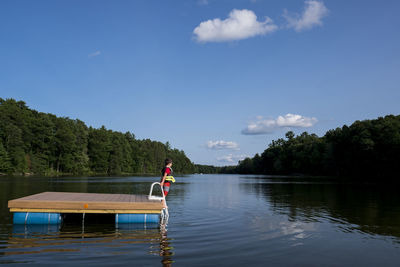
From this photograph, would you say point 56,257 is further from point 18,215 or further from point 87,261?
point 18,215

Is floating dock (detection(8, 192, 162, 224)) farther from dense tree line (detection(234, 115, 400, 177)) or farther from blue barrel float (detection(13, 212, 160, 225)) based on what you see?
dense tree line (detection(234, 115, 400, 177))

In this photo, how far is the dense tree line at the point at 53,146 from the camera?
79375 millimetres

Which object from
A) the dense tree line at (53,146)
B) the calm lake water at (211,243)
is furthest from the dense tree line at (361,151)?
the dense tree line at (53,146)

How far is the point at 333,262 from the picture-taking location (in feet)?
26.3

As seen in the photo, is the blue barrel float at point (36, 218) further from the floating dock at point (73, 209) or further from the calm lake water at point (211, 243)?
the calm lake water at point (211, 243)

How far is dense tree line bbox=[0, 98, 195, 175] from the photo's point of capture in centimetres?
7938

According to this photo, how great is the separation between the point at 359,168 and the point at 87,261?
95244mm

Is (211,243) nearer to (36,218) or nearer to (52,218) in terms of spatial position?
(52,218)

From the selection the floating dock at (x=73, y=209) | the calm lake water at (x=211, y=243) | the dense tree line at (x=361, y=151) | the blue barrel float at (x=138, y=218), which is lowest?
the calm lake water at (x=211, y=243)

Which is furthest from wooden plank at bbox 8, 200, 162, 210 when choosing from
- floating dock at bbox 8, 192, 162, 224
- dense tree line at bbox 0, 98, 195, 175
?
dense tree line at bbox 0, 98, 195, 175

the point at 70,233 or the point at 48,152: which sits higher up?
the point at 48,152

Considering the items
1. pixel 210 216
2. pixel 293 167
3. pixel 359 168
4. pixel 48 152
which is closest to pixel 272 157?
pixel 293 167

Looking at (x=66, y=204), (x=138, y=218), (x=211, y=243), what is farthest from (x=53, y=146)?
(x=211, y=243)

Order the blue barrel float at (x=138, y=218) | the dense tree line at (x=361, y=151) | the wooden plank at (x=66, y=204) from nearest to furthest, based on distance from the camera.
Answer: the wooden plank at (x=66, y=204) → the blue barrel float at (x=138, y=218) → the dense tree line at (x=361, y=151)
